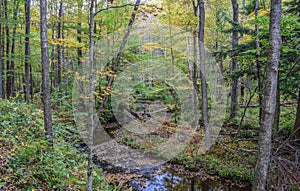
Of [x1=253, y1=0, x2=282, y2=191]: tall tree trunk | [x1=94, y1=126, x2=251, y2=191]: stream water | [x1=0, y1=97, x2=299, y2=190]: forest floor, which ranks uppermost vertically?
[x1=253, y1=0, x2=282, y2=191]: tall tree trunk

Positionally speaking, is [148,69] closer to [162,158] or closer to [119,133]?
[119,133]

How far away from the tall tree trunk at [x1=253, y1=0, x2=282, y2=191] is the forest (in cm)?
2

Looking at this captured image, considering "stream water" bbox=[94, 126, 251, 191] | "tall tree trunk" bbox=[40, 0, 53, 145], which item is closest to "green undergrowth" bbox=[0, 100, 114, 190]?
"tall tree trunk" bbox=[40, 0, 53, 145]

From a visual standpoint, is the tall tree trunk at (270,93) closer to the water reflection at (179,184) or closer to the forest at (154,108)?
the forest at (154,108)

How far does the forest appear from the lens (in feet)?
14.9

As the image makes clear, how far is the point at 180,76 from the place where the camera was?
14203mm

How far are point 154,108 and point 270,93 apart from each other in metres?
12.5

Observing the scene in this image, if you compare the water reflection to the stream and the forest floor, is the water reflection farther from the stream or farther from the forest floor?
the forest floor

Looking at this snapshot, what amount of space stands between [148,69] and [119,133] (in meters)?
6.25

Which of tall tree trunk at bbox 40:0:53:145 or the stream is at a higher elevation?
tall tree trunk at bbox 40:0:53:145

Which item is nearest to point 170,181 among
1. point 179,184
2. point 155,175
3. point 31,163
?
point 179,184

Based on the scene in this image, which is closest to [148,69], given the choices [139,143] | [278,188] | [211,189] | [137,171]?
[139,143]

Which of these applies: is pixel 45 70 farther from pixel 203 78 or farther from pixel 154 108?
pixel 154 108

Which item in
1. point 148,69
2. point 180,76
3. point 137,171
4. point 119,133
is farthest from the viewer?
point 148,69
